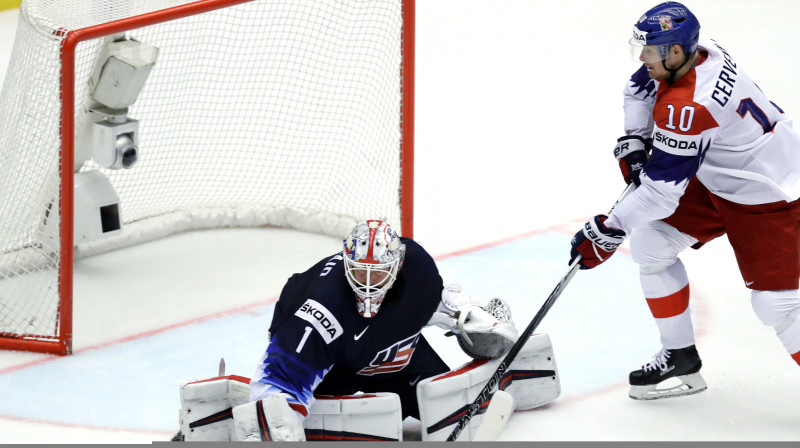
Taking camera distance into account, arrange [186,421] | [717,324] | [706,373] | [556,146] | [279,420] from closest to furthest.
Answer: [279,420], [186,421], [706,373], [717,324], [556,146]

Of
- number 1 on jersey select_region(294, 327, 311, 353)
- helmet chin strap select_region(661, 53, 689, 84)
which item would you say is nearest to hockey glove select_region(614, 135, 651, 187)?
helmet chin strap select_region(661, 53, 689, 84)

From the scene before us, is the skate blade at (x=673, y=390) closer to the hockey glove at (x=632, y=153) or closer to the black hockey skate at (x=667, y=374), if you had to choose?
the black hockey skate at (x=667, y=374)

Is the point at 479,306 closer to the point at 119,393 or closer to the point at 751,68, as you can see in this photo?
the point at 119,393

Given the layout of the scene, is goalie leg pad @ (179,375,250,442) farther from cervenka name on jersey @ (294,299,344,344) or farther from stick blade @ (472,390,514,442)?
stick blade @ (472,390,514,442)

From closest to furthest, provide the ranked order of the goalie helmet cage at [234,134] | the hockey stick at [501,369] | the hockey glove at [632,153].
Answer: the hockey stick at [501,369] < the hockey glove at [632,153] < the goalie helmet cage at [234,134]

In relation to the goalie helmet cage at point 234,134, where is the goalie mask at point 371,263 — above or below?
below

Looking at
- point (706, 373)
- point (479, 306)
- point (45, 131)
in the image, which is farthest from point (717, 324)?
point (45, 131)

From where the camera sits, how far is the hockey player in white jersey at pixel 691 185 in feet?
12.2

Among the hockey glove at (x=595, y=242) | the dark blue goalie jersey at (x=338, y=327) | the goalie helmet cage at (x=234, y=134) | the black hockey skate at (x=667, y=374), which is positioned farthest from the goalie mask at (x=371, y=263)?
the goalie helmet cage at (x=234, y=134)

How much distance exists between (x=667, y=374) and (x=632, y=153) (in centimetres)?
69

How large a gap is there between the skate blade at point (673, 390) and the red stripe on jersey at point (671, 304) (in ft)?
0.72

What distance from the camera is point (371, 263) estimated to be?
349 centimetres

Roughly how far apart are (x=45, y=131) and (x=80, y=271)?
901 millimetres

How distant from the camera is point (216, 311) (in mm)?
4871
